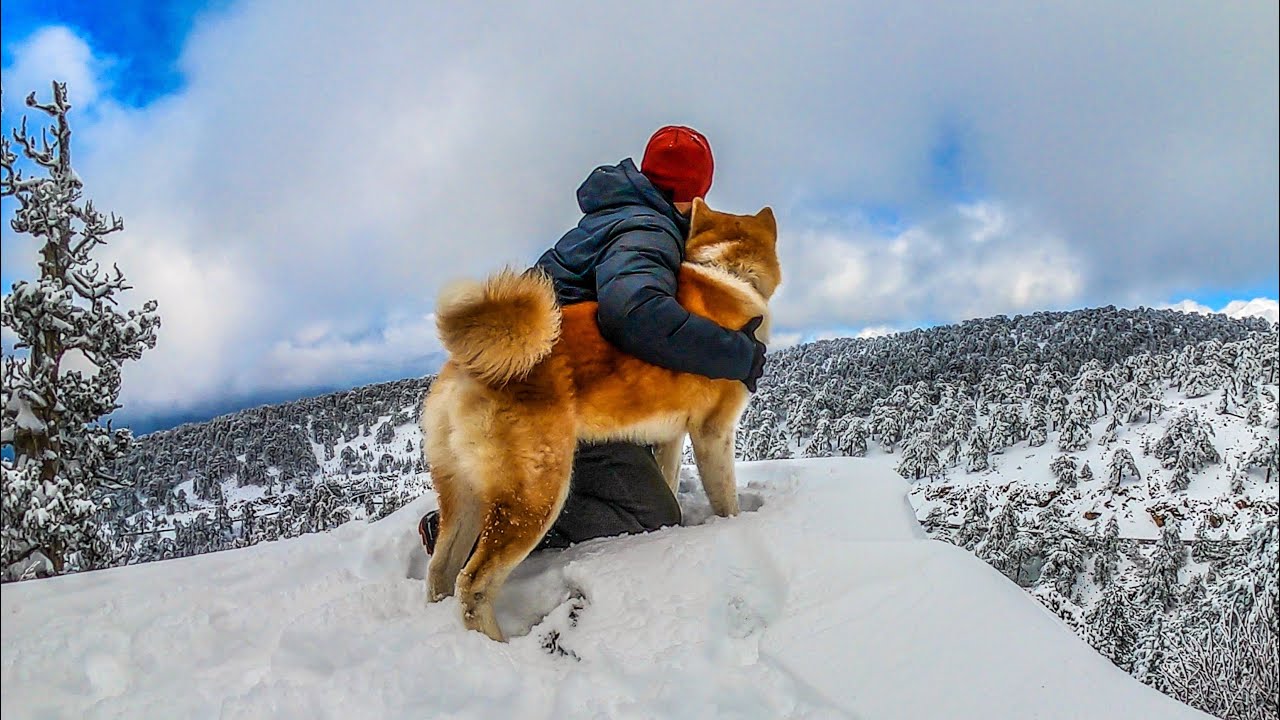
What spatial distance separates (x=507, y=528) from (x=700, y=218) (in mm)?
959

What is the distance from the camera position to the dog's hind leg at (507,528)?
1133 mm

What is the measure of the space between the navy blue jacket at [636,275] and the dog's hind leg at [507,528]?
31cm

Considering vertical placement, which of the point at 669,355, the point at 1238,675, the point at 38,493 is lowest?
the point at 1238,675

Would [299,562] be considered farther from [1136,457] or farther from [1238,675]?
[1238,675]

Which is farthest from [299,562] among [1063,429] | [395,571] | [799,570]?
[1063,429]

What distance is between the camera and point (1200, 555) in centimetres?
601

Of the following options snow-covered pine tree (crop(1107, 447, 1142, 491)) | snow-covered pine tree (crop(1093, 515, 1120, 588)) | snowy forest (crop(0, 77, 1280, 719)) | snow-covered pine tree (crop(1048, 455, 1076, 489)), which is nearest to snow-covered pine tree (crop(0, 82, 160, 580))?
snowy forest (crop(0, 77, 1280, 719))

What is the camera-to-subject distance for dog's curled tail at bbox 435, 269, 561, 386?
1146 millimetres

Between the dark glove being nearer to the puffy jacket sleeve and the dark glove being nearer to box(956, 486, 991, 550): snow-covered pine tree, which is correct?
the puffy jacket sleeve

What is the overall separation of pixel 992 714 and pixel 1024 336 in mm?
4028

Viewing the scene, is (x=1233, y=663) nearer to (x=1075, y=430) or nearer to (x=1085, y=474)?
(x=1085, y=474)

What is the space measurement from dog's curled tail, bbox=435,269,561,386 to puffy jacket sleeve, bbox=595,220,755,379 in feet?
0.50

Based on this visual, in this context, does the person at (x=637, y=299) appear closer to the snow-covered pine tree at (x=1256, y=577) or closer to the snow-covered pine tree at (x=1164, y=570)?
the snow-covered pine tree at (x=1164, y=570)

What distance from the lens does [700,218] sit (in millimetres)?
1612
